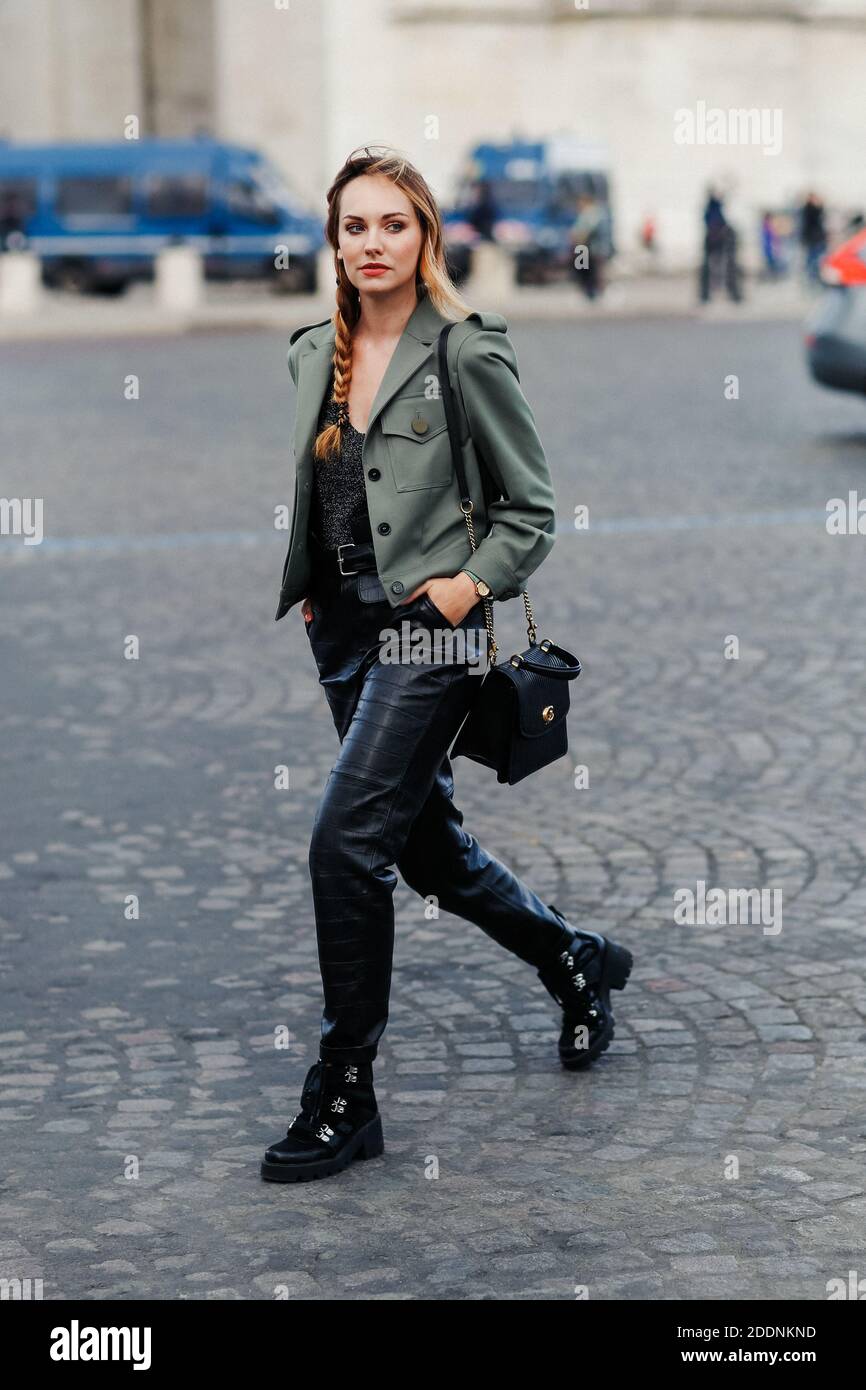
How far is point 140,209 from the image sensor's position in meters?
37.6

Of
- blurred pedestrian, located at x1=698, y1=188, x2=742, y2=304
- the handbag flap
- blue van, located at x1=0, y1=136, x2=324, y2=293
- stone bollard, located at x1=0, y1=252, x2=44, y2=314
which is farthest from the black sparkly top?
blue van, located at x1=0, y1=136, x2=324, y2=293

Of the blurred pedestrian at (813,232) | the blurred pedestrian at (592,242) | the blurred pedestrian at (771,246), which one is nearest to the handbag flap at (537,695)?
the blurred pedestrian at (592,242)

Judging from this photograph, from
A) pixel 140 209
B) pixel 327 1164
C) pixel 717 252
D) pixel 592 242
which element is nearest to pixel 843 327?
pixel 327 1164

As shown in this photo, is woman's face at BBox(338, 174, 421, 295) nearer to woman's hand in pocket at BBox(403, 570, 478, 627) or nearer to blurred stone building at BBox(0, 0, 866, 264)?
woman's hand in pocket at BBox(403, 570, 478, 627)

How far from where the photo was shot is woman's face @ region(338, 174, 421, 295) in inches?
158

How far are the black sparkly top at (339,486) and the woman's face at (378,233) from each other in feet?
0.80

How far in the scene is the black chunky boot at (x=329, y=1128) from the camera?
406cm

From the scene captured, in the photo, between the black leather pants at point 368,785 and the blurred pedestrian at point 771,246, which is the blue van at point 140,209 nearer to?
the blurred pedestrian at point 771,246

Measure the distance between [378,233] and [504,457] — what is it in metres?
0.47

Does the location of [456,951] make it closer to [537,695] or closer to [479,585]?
[537,695]

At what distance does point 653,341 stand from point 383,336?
21339 mm
